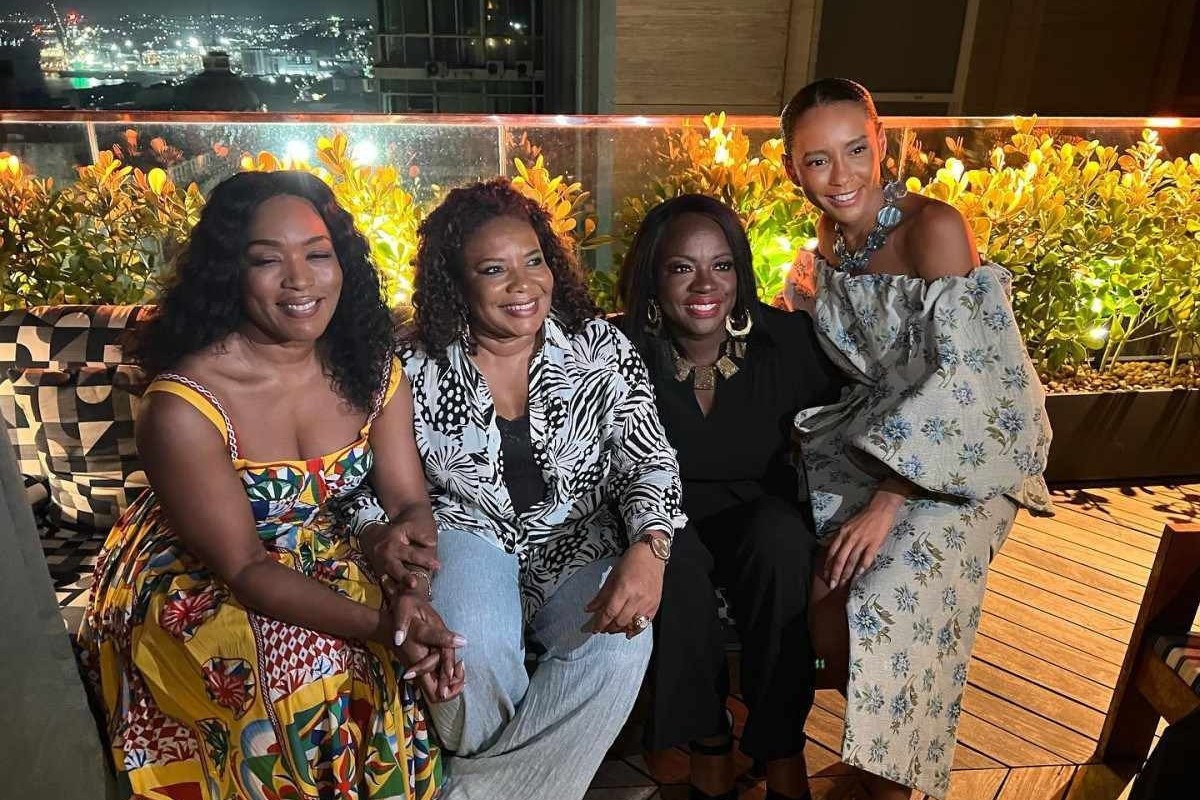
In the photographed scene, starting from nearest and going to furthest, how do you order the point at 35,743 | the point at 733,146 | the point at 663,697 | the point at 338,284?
the point at 35,743 < the point at 338,284 < the point at 663,697 < the point at 733,146

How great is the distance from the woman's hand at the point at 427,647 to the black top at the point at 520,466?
363 mm

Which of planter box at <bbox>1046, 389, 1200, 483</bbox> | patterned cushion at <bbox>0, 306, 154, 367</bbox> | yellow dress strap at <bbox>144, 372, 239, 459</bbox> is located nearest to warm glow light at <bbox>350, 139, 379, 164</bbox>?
patterned cushion at <bbox>0, 306, 154, 367</bbox>

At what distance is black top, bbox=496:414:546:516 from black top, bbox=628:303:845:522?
32 cm

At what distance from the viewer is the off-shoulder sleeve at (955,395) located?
1.71 metres

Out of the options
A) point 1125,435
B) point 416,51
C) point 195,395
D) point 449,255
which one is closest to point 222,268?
point 195,395

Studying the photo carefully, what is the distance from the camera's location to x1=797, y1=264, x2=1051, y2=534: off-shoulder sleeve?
5.59 feet

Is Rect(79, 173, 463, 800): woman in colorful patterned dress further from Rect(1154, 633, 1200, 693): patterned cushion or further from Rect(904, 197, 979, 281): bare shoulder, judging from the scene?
Rect(1154, 633, 1200, 693): patterned cushion

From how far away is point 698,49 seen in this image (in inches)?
163

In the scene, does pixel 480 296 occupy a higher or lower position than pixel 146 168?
lower

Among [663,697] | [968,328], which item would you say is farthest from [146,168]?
[968,328]

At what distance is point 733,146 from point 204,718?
2004 millimetres

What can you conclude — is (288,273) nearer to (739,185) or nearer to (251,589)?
(251,589)

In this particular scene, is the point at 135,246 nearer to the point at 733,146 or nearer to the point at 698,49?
the point at 733,146

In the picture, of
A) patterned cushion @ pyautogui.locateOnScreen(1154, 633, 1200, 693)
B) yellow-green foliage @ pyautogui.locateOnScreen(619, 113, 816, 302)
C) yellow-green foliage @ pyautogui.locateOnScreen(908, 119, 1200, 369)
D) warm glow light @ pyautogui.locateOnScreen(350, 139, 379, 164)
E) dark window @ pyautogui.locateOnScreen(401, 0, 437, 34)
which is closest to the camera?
patterned cushion @ pyautogui.locateOnScreen(1154, 633, 1200, 693)
